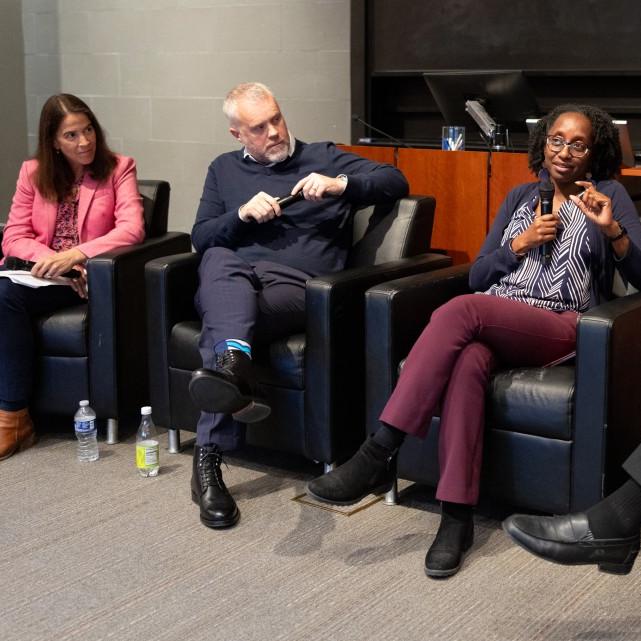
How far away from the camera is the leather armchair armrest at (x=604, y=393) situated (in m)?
2.53

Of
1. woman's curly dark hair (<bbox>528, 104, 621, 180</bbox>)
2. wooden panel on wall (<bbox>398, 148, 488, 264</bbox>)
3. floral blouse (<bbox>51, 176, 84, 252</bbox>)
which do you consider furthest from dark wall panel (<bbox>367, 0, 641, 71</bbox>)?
A: floral blouse (<bbox>51, 176, 84, 252</bbox>)

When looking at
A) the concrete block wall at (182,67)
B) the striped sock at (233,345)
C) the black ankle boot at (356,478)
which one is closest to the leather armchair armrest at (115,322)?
the striped sock at (233,345)

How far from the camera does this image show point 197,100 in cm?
558

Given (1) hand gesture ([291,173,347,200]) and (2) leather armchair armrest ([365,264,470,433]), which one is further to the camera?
(1) hand gesture ([291,173,347,200])

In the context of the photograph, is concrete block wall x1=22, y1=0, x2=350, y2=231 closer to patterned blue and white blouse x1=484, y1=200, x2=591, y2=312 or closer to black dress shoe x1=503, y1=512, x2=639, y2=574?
patterned blue and white blouse x1=484, y1=200, x2=591, y2=312

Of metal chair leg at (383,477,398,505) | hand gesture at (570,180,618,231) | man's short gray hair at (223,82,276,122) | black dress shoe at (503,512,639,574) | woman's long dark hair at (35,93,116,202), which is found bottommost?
metal chair leg at (383,477,398,505)

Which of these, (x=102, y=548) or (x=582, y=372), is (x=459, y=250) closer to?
(x=582, y=372)

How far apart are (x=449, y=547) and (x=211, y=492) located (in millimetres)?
692

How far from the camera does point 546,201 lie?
2.79m

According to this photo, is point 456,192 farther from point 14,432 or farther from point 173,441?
point 14,432

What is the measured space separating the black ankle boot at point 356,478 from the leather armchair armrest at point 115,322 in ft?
3.45

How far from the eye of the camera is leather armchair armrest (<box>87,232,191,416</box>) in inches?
134

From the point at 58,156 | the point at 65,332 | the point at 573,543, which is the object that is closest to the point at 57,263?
the point at 65,332

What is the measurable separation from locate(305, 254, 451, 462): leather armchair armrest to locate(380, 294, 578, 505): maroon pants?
356 mm
